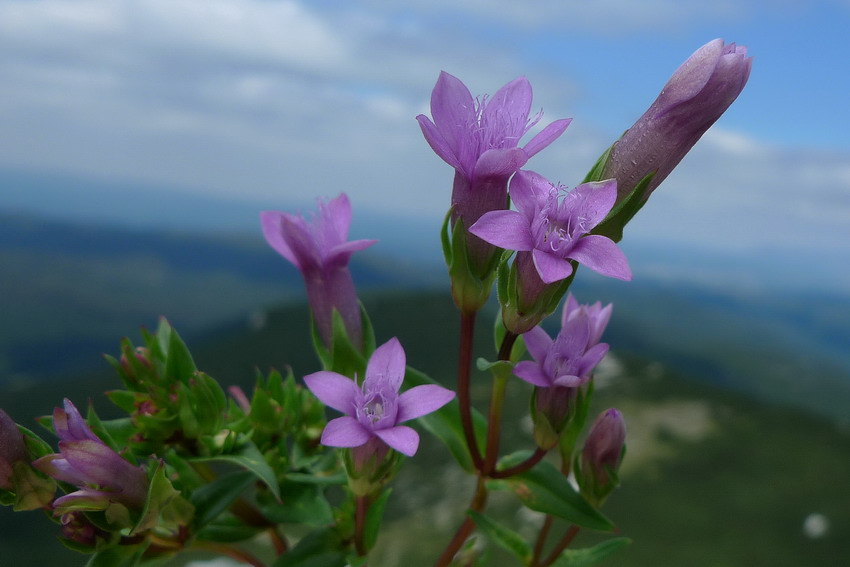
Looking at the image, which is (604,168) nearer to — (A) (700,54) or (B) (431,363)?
(A) (700,54)

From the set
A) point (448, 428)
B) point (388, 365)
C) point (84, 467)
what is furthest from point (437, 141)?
point (84, 467)

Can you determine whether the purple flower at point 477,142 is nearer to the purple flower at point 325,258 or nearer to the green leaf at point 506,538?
the purple flower at point 325,258

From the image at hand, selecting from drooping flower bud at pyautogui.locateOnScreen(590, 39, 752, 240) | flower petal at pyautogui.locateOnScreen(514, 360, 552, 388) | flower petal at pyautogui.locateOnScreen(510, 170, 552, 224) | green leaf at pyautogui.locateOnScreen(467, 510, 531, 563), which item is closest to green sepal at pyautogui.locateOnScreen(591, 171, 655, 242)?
drooping flower bud at pyautogui.locateOnScreen(590, 39, 752, 240)

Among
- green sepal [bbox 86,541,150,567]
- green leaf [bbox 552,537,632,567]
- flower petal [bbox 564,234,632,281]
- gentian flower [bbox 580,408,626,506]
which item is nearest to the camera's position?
flower petal [bbox 564,234,632,281]

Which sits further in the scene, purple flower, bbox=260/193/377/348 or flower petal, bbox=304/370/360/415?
purple flower, bbox=260/193/377/348

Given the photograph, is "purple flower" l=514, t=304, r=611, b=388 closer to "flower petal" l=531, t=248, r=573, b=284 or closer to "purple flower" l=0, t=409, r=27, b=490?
"flower petal" l=531, t=248, r=573, b=284

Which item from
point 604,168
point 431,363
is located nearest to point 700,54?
point 604,168

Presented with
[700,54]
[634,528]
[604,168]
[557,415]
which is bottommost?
[634,528]
